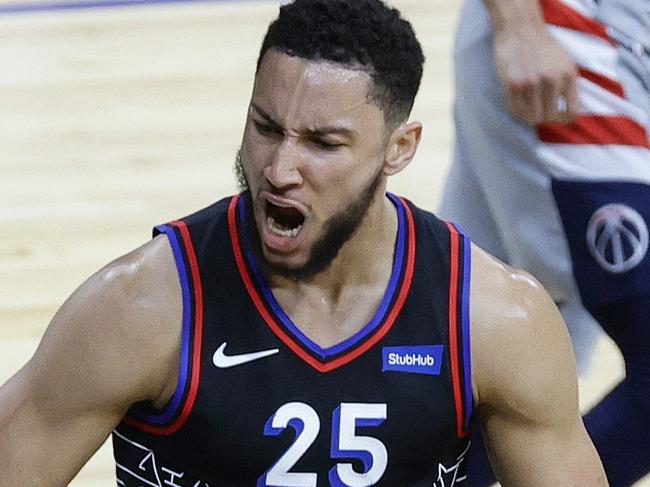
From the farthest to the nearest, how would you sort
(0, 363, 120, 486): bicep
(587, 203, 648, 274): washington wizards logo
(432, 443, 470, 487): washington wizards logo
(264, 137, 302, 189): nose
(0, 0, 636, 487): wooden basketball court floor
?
(0, 0, 636, 487): wooden basketball court floor → (587, 203, 648, 274): washington wizards logo → (432, 443, 470, 487): washington wizards logo → (0, 363, 120, 486): bicep → (264, 137, 302, 189): nose

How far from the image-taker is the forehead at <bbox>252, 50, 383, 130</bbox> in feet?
5.21

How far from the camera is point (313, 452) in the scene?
1.73 metres

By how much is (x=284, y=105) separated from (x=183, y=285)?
0.25m

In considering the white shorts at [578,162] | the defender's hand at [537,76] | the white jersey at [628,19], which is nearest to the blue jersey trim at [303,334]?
the defender's hand at [537,76]

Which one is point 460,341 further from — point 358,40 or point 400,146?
point 358,40

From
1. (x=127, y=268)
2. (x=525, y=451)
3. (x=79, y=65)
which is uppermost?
(x=127, y=268)

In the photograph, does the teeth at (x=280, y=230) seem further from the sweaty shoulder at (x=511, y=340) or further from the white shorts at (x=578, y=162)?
the white shorts at (x=578, y=162)

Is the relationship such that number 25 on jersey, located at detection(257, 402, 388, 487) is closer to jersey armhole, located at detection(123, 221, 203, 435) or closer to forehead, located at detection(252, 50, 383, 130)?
jersey armhole, located at detection(123, 221, 203, 435)

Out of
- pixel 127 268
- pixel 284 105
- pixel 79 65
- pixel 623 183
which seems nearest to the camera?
pixel 284 105

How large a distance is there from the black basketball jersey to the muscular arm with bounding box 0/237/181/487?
0.03 metres

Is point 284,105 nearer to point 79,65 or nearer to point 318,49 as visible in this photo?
point 318,49

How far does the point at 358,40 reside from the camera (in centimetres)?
161

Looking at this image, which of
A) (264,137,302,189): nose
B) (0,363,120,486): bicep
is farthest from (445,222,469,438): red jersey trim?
(0,363,120,486): bicep

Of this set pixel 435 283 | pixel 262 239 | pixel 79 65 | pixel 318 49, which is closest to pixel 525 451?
pixel 435 283
